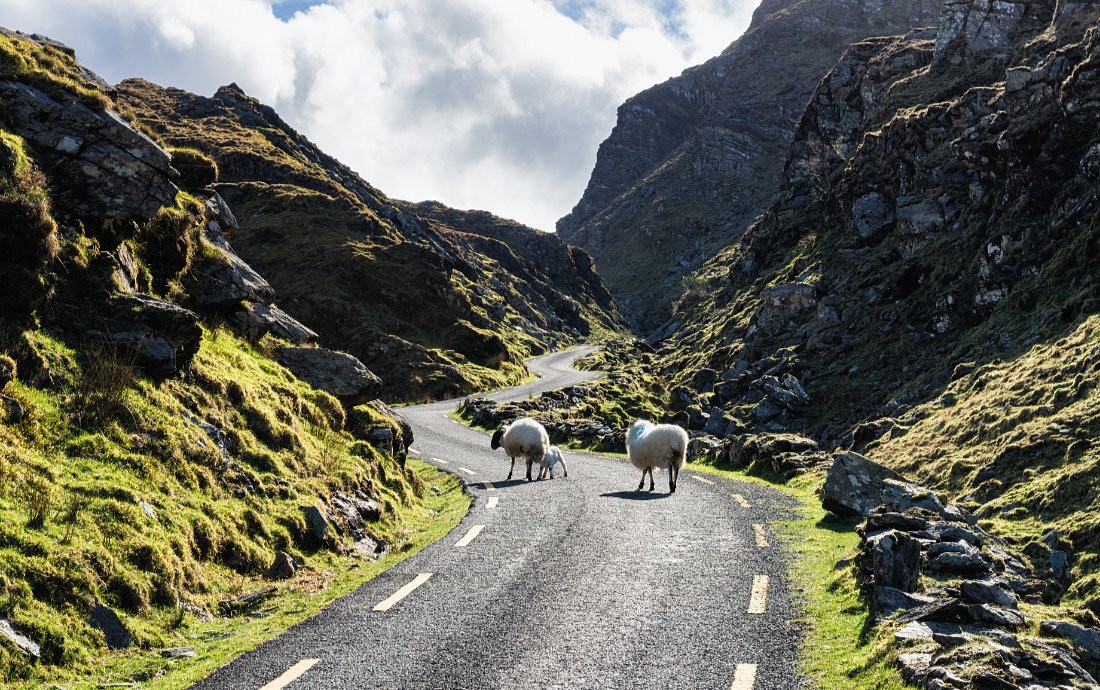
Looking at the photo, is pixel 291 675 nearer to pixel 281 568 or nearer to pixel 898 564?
pixel 281 568

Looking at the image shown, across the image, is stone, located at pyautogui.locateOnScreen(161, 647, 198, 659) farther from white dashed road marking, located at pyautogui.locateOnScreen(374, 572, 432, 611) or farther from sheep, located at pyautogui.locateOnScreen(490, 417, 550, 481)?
sheep, located at pyautogui.locateOnScreen(490, 417, 550, 481)

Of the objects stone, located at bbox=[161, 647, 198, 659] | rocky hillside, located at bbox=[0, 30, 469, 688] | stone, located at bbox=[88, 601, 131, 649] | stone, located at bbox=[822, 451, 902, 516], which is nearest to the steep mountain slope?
stone, located at bbox=[822, 451, 902, 516]

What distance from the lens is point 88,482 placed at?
11109mm

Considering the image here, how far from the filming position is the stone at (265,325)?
875 inches

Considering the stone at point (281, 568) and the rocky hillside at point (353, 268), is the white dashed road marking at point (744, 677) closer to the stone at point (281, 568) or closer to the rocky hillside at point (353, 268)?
the stone at point (281, 568)

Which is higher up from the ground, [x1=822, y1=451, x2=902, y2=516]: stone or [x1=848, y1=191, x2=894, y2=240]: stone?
[x1=848, y1=191, x2=894, y2=240]: stone

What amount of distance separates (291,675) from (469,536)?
25.6 ft

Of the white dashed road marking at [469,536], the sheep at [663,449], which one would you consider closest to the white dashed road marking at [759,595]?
the white dashed road marking at [469,536]

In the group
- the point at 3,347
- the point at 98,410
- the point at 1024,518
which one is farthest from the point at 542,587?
the point at 1024,518

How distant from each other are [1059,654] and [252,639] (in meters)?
10.4

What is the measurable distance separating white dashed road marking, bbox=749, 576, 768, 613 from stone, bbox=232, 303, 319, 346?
1778 centimetres

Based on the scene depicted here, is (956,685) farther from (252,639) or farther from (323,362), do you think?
(323,362)

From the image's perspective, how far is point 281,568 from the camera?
42.5ft

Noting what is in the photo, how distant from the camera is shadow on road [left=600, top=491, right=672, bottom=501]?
2063cm
